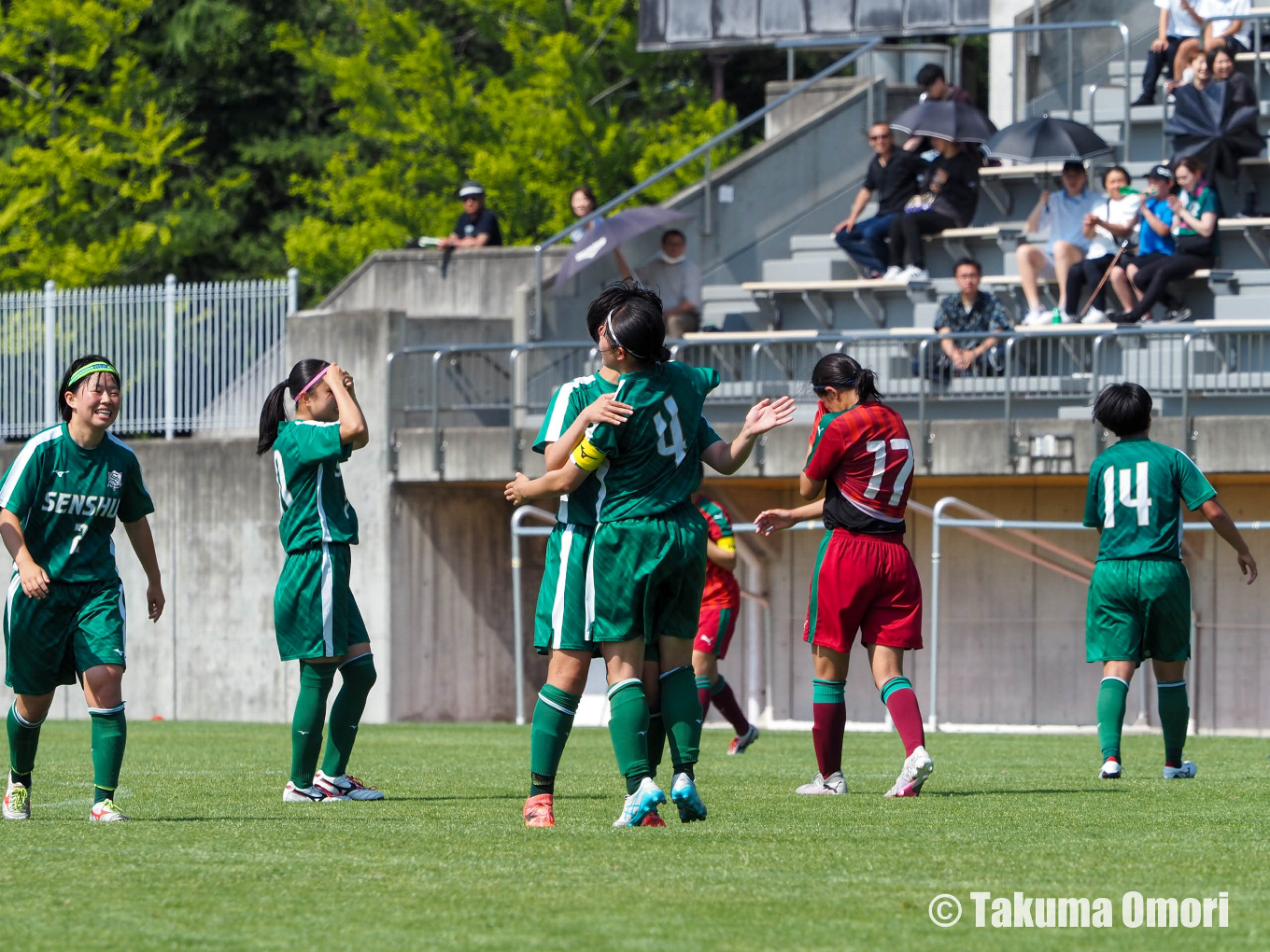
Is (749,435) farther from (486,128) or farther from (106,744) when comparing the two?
(486,128)

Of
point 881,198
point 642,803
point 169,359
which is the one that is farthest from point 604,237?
point 642,803

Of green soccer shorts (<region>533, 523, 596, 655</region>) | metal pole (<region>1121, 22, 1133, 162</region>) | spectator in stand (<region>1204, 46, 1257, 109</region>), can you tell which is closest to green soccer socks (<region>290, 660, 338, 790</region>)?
green soccer shorts (<region>533, 523, 596, 655</region>)

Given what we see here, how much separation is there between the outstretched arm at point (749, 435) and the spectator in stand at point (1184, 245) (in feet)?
39.5

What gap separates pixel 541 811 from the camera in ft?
24.7

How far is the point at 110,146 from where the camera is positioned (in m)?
31.7

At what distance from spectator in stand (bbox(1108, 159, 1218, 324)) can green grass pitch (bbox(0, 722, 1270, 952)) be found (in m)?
9.09

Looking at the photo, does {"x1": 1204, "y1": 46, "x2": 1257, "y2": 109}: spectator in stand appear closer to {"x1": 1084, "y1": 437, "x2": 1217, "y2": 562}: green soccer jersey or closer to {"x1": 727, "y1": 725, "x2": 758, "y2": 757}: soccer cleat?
{"x1": 727, "y1": 725, "x2": 758, "y2": 757}: soccer cleat

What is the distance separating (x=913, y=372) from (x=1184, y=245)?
2.87 meters

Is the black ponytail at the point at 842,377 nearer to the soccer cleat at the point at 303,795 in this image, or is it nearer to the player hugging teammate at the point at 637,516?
the player hugging teammate at the point at 637,516

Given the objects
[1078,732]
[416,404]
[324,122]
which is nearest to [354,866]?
[1078,732]

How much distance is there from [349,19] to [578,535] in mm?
30792

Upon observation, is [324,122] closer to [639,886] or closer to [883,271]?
[883,271]

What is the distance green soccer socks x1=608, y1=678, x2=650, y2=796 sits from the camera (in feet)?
24.0

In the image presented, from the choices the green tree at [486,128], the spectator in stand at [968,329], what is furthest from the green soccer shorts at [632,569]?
the green tree at [486,128]
